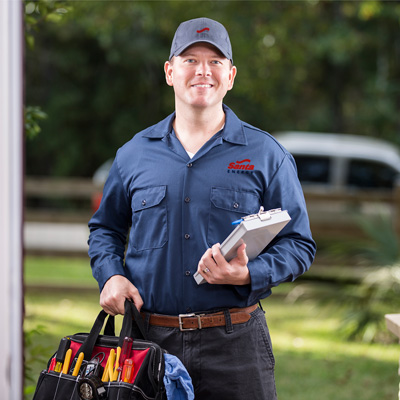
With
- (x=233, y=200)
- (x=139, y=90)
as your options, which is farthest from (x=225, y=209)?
(x=139, y=90)

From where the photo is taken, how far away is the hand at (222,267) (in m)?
1.81

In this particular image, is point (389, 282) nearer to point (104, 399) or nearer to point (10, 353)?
point (104, 399)

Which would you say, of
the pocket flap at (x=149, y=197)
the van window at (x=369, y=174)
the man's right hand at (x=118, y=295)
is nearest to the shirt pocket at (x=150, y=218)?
the pocket flap at (x=149, y=197)

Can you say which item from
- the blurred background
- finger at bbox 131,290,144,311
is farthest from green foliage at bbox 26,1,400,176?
finger at bbox 131,290,144,311

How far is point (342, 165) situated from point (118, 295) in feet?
27.3

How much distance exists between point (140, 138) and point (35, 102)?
603 inches

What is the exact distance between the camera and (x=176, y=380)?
74.1 inches

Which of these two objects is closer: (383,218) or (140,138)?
(140,138)

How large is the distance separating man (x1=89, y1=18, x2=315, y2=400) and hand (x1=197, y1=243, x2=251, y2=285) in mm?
66

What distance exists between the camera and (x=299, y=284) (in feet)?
17.8

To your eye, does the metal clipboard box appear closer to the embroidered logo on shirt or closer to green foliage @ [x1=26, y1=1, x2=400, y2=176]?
the embroidered logo on shirt

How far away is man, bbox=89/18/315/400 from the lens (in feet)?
6.49

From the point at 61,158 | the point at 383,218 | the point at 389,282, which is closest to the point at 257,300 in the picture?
the point at 389,282

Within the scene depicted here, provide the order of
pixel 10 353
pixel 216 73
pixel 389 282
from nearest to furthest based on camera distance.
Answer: pixel 10 353 → pixel 216 73 → pixel 389 282
